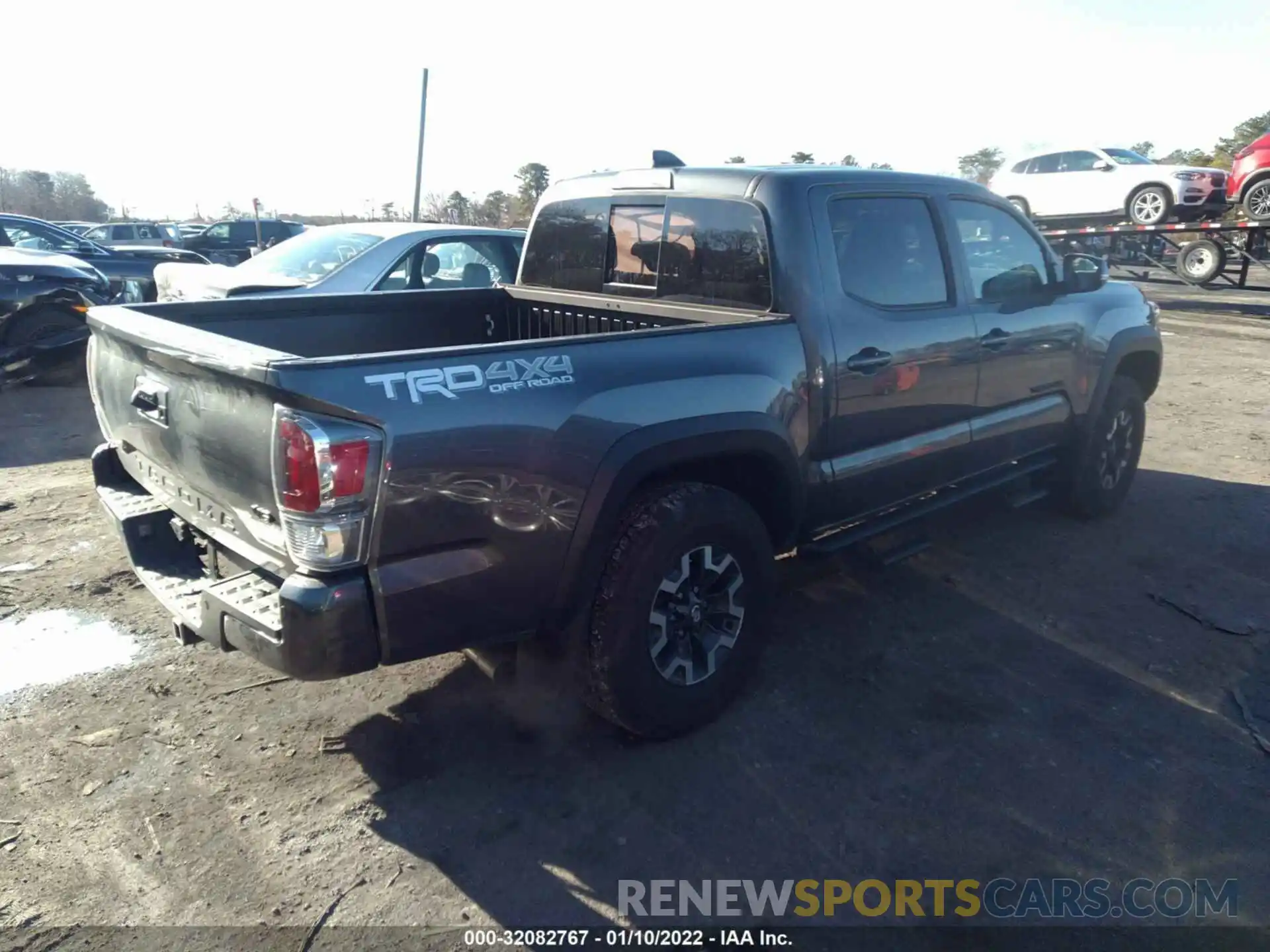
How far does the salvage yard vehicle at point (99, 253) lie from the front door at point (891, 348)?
9891mm

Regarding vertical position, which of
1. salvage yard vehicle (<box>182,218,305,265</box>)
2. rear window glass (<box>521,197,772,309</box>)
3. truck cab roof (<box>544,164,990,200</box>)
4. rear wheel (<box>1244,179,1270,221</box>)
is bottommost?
rear window glass (<box>521,197,772,309</box>)

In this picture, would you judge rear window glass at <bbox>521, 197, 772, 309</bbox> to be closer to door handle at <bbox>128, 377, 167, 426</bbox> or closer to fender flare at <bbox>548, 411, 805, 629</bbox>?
fender flare at <bbox>548, 411, 805, 629</bbox>

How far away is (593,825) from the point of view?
2963 millimetres

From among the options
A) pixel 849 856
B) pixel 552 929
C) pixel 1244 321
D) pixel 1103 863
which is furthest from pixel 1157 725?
pixel 1244 321

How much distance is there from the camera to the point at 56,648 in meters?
3.99

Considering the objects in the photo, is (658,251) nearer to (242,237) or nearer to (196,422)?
(196,422)

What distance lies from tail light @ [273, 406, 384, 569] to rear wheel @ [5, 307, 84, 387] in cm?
814

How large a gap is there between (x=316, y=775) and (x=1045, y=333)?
410cm

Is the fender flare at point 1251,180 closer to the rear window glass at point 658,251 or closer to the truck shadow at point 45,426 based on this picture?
the rear window glass at point 658,251

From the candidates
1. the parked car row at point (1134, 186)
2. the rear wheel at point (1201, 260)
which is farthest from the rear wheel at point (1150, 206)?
the rear wheel at point (1201, 260)

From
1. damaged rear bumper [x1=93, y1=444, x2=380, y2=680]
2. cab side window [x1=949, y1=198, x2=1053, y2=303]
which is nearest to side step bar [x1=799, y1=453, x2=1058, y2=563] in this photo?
cab side window [x1=949, y1=198, x2=1053, y2=303]

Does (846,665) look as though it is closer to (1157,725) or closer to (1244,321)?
(1157,725)

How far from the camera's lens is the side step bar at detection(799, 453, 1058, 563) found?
405cm

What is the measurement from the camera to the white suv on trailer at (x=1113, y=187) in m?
16.9
